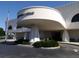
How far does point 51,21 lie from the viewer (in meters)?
28.9

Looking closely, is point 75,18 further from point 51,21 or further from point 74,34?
point 51,21

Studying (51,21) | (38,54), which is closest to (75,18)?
(51,21)

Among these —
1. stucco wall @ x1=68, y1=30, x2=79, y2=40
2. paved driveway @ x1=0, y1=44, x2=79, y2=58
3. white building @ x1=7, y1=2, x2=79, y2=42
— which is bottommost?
paved driveway @ x1=0, y1=44, x2=79, y2=58

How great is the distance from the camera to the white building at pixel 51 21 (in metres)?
27.4

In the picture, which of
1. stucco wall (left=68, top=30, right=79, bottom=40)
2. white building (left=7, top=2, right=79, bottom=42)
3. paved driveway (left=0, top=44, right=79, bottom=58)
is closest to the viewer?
paved driveway (left=0, top=44, right=79, bottom=58)

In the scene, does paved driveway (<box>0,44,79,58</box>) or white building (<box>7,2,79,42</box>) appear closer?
paved driveway (<box>0,44,79,58</box>)

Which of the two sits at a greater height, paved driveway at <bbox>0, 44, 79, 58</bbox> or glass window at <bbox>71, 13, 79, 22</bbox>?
glass window at <bbox>71, 13, 79, 22</bbox>

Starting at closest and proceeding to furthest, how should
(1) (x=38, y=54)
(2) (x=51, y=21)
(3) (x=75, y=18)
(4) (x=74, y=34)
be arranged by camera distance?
(1) (x=38, y=54) → (2) (x=51, y=21) → (3) (x=75, y=18) → (4) (x=74, y=34)

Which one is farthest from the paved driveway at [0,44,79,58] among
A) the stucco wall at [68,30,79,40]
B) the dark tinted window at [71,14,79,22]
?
the stucco wall at [68,30,79,40]

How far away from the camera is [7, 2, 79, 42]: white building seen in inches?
1079

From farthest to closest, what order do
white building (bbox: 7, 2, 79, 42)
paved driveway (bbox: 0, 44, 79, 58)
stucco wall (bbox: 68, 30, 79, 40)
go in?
stucco wall (bbox: 68, 30, 79, 40) < white building (bbox: 7, 2, 79, 42) < paved driveway (bbox: 0, 44, 79, 58)

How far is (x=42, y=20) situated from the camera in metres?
27.6

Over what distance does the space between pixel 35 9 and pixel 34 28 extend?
15.7 ft

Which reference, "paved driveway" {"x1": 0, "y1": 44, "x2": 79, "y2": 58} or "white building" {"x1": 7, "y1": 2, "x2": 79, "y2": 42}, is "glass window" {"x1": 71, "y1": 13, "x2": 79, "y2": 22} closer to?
"white building" {"x1": 7, "y1": 2, "x2": 79, "y2": 42}
